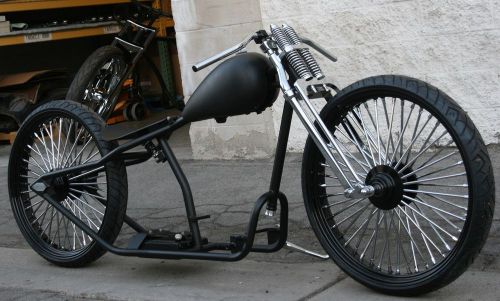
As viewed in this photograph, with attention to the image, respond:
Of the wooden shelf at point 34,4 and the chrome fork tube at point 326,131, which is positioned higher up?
the wooden shelf at point 34,4

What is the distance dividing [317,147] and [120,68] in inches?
162

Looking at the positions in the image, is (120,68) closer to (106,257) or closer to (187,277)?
(106,257)

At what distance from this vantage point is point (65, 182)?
4668mm

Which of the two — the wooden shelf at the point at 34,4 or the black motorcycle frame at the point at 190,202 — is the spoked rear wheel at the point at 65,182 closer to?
the black motorcycle frame at the point at 190,202

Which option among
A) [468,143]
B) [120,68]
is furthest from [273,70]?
[120,68]

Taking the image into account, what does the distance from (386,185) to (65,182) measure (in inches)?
76.8

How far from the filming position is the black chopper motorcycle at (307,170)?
354 cm

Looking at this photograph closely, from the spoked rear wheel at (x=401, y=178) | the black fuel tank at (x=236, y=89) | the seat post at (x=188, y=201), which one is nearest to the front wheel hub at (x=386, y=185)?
the spoked rear wheel at (x=401, y=178)

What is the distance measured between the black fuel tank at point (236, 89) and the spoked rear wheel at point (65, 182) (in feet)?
2.21

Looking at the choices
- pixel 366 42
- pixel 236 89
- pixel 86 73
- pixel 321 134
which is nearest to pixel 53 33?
pixel 86 73

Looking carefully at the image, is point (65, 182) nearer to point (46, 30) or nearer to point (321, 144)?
point (321, 144)

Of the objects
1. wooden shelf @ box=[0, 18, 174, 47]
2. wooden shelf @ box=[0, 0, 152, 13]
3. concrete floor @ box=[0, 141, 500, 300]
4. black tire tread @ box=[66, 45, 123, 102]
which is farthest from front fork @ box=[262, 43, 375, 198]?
wooden shelf @ box=[0, 0, 152, 13]

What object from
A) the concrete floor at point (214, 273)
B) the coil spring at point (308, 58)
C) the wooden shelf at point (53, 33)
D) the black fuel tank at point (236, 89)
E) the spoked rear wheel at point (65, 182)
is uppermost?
the coil spring at point (308, 58)

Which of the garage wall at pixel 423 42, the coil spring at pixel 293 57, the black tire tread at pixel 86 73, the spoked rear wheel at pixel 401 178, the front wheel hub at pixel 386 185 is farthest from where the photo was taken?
the black tire tread at pixel 86 73
